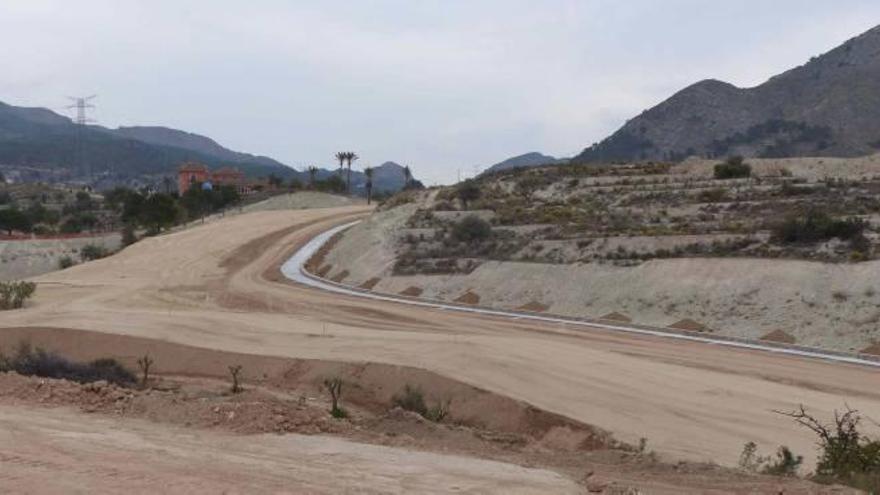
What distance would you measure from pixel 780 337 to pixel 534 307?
463 inches

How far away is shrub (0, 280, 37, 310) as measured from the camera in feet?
133

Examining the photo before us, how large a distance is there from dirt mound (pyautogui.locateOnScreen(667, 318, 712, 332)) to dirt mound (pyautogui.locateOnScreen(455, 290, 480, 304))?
10952 mm

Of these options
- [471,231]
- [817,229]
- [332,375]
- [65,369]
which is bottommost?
[332,375]

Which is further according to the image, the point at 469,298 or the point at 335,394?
the point at 469,298

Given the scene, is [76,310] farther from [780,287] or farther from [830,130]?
[830,130]

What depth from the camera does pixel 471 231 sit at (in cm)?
5319

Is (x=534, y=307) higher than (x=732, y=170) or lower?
lower

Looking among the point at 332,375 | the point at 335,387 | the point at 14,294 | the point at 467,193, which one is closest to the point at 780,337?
the point at 332,375

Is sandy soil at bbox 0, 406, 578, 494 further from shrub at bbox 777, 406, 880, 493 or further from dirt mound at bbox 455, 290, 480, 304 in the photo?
dirt mound at bbox 455, 290, 480, 304

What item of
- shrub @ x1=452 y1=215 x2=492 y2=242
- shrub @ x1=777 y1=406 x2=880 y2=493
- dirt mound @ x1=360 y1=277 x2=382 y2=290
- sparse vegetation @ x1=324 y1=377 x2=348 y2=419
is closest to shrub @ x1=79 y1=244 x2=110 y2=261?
dirt mound @ x1=360 y1=277 x2=382 y2=290

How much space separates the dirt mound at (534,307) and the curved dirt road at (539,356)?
3432 mm

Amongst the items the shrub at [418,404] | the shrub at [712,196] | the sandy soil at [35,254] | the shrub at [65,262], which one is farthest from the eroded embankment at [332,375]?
the sandy soil at [35,254]

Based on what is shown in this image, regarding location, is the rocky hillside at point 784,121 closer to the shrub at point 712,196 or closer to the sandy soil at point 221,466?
the shrub at point 712,196

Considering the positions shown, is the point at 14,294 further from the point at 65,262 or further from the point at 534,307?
the point at 65,262
